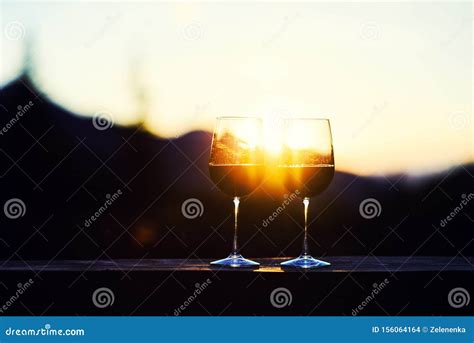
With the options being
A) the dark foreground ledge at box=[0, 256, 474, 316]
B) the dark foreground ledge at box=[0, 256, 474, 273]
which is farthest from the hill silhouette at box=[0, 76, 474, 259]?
the dark foreground ledge at box=[0, 256, 474, 316]

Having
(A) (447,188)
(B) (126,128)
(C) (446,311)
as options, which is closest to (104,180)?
(B) (126,128)

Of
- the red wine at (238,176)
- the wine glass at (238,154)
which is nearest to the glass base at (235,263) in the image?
the wine glass at (238,154)

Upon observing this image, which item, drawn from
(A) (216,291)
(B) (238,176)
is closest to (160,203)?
(B) (238,176)

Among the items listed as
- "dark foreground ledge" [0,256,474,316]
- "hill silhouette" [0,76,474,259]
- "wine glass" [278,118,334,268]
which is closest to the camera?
"dark foreground ledge" [0,256,474,316]

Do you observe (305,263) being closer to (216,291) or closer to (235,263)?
(235,263)

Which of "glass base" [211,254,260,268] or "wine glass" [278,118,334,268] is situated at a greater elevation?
"wine glass" [278,118,334,268]

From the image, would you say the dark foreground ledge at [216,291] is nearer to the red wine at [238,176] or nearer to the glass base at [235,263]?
the glass base at [235,263]

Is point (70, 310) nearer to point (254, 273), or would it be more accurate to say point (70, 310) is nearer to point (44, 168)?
point (254, 273)

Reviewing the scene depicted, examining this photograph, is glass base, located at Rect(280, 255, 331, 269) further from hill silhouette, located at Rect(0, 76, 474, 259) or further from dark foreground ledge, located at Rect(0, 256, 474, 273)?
hill silhouette, located at Rect(0, 76, 474, 259)
